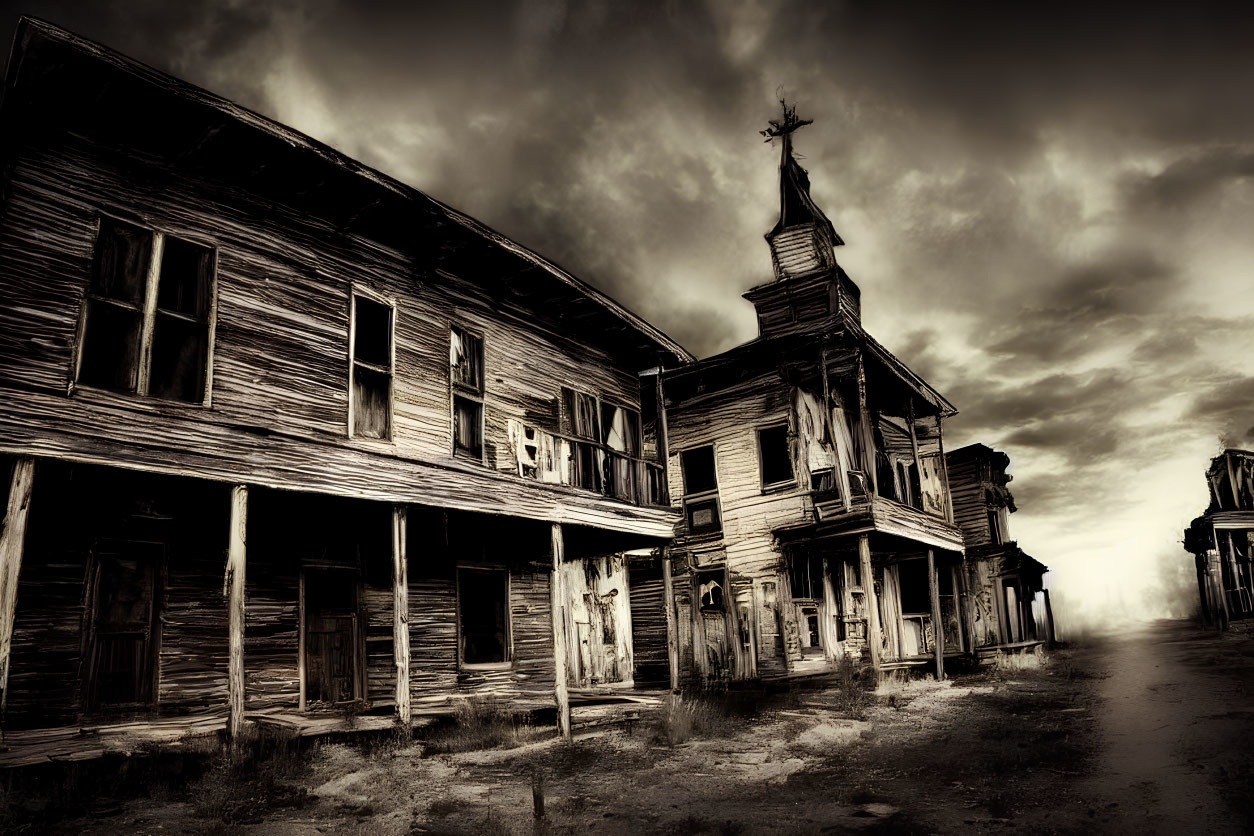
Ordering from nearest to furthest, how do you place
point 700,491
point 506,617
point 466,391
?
point 466,391 < point 506,617 < point 700,491

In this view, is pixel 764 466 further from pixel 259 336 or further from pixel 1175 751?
pixel 259 336

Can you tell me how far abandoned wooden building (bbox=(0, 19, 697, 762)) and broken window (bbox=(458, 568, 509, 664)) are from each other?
0.05m

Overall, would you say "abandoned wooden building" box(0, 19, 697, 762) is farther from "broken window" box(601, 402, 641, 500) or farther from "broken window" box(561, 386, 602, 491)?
"broken window" box(601, 402, 641, 500)

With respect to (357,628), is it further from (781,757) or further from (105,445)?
(781,757)

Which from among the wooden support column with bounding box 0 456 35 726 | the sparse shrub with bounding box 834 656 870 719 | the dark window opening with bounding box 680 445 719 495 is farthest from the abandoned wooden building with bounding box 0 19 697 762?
the dark window opening with bounding box 680 445 719 495

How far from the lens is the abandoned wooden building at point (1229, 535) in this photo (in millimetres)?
27594

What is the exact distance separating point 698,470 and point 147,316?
48.7ft

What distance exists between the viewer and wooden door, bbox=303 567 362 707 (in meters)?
12.0

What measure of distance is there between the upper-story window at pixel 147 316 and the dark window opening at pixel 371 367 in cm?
222

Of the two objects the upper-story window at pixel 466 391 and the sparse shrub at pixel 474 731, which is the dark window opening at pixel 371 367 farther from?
the sparse shrub at pixel 474 731

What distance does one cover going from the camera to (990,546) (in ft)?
97.5

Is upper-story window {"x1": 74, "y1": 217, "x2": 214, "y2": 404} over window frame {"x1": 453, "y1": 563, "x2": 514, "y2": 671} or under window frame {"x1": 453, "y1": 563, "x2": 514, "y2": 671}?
over

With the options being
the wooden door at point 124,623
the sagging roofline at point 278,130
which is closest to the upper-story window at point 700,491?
the sagging roofline at point 278,130

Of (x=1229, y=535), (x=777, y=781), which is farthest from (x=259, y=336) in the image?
(x=1229, y=535)
